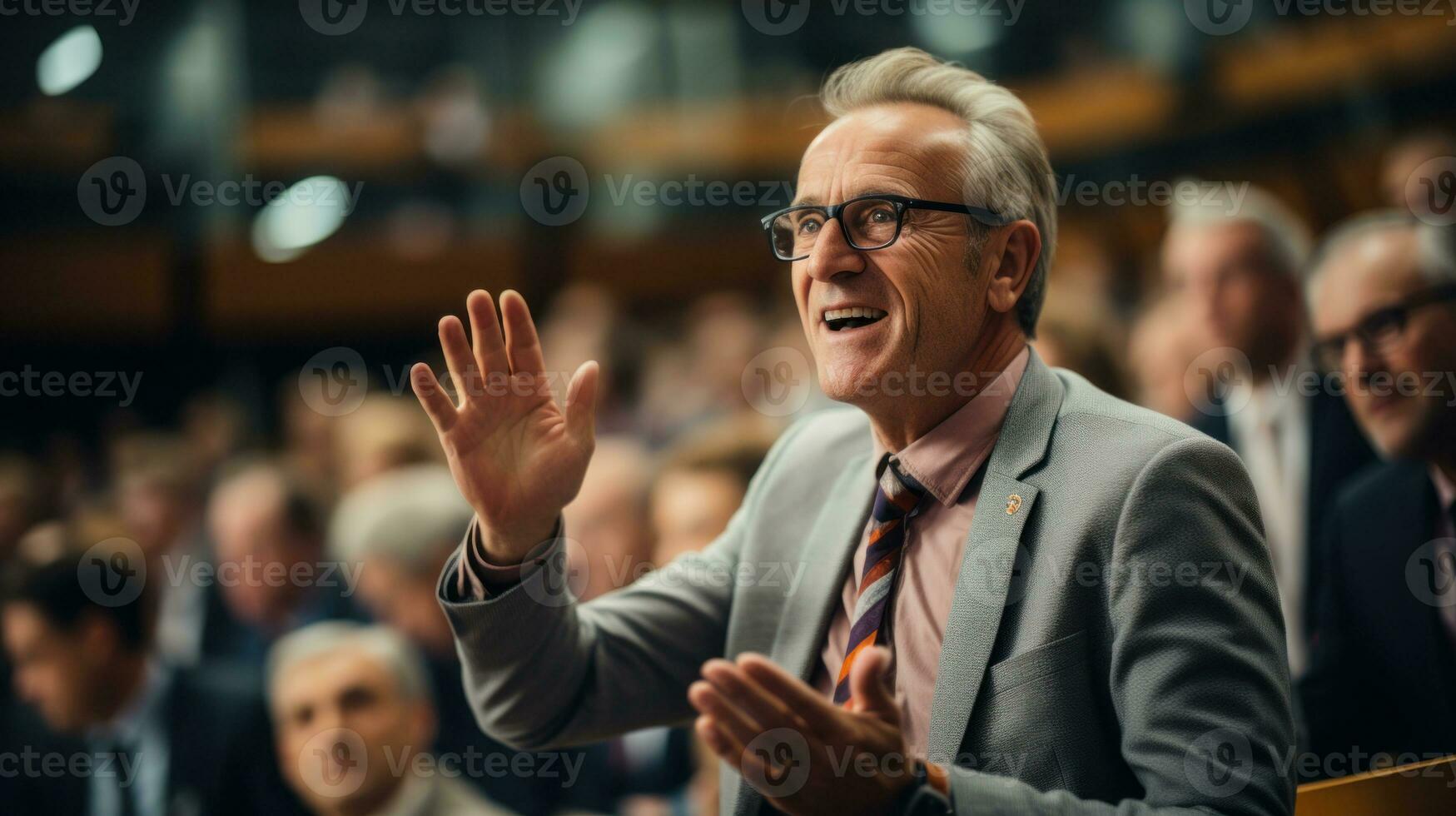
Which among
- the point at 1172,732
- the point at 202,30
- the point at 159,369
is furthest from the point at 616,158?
the point at 1172,732

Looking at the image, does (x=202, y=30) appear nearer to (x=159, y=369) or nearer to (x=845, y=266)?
(x=159, y=369)

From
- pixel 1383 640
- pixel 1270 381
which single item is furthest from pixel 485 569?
pixel 1270 381

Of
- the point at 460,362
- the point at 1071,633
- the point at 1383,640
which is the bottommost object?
the point at 1383,640

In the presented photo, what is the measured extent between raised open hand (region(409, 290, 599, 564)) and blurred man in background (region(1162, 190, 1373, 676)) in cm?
151

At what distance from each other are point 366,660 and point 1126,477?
62.5 inches

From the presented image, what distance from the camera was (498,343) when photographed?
1300 millimetres

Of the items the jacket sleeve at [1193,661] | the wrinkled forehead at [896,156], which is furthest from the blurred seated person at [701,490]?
the jacket sleeve at [1193,661]

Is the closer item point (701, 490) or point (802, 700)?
point (802, 700)

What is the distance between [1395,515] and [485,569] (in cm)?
156

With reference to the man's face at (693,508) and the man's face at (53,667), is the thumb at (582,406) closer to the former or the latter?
the man's face at (693,508)

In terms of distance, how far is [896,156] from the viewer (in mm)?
1263

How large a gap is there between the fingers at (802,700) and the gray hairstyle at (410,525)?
1.78 metres

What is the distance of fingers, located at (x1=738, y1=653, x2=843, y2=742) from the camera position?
0.97 meters

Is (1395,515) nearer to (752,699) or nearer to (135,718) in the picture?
(752,699)
